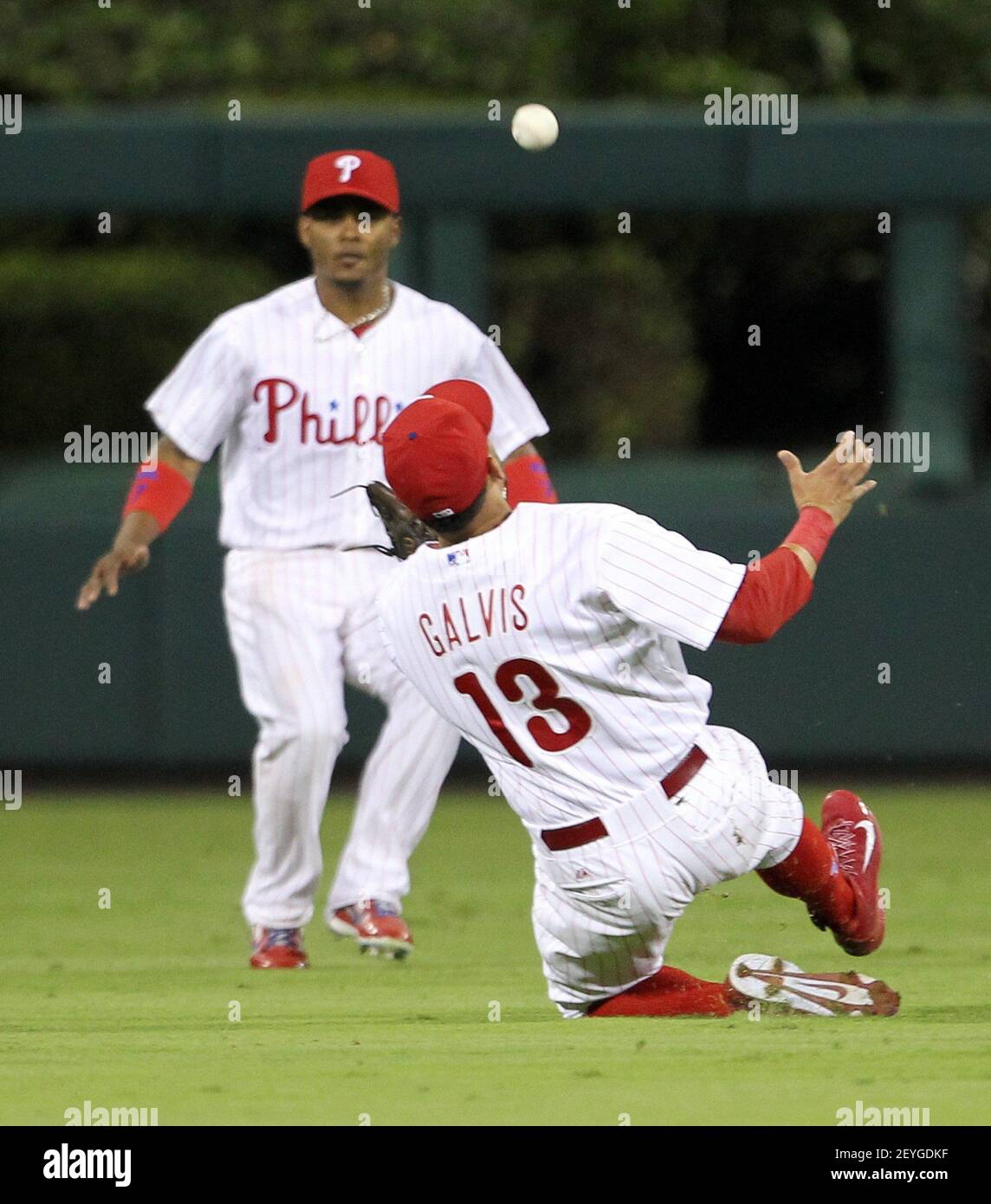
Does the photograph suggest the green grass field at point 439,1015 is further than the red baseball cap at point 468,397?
No

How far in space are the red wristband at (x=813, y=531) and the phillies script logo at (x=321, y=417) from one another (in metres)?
2.14

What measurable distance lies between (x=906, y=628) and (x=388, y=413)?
462 centimetres

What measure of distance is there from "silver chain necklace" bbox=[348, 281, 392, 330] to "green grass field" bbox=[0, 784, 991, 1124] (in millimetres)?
1794

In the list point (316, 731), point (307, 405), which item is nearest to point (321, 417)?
point (307, 405)

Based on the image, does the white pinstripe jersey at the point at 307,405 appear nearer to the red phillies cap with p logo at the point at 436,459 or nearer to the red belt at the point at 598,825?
the red phillies cap with p logo at the point at 436,459

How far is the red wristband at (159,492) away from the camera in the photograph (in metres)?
7.02

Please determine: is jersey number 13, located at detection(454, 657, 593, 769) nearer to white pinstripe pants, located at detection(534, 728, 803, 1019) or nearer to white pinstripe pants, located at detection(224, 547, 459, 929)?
white pinstripe pants, located at detection(534, 728, 803, 1019)

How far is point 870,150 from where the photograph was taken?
11.3 metres

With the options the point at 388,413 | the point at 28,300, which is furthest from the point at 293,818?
the point at 28,300

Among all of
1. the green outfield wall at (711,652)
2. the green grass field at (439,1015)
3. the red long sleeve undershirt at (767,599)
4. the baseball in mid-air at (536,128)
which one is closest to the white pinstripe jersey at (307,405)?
the baseball in mid-air at (536,128)

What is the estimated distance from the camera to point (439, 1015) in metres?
5.43

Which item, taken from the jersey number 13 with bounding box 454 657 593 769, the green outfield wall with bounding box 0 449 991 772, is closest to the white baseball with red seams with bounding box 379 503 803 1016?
the jersey number 13 with bounding box 454 657 593 769
